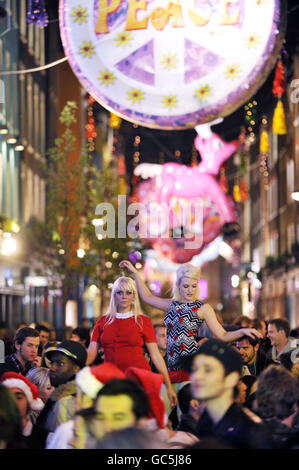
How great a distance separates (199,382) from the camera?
5547 millimetres

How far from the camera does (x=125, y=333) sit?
8727 mm

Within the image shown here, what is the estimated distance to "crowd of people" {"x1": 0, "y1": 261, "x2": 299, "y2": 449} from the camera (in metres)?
5.06

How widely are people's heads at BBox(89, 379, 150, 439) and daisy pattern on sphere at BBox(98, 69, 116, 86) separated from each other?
4413 millimetres

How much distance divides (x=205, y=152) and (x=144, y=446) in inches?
1185

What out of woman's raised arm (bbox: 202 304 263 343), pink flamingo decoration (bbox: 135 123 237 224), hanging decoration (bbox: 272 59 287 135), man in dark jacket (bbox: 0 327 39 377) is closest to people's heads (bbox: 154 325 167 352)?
man in dark jacket (bbox: 0 327 39 377)

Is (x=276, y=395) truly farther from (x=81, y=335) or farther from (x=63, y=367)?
(x=81, y=335)

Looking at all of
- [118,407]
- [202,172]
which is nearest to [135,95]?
[118,407]

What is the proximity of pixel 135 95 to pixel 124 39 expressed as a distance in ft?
1.88

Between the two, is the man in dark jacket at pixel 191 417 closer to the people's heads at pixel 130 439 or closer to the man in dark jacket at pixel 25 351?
the people's heads at pixel 130 439

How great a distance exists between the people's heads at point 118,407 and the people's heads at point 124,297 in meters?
3.52

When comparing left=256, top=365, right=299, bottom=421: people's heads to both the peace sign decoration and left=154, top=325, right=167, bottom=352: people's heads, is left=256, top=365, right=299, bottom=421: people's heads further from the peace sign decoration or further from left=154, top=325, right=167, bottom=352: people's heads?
left=154, top=325, right=167, bottom=352: people's heads

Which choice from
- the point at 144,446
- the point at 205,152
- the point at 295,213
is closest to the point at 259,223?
the point at 295,213

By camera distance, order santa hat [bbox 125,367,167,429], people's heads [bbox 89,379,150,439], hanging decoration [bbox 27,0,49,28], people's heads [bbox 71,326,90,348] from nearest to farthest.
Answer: people's heads [bbox 89,379,150,439] < santa hat [bbox 125,367,167,429] < hanging decoration [bbox 27,0,49,28] < people's heads [bbox 71,326,90,348]

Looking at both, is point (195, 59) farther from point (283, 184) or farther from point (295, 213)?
point (283, 184)
